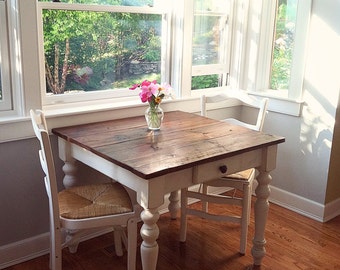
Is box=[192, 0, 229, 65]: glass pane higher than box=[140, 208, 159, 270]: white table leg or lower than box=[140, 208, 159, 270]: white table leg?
higher

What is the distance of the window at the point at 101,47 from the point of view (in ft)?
7.89

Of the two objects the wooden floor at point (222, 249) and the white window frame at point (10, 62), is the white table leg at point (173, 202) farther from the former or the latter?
the white window frame at point (10, 62)

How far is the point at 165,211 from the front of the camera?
10.0 ft

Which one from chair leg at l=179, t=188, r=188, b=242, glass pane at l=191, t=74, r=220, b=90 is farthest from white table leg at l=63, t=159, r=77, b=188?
glass pane at l=191, t=74, r=220, b=90

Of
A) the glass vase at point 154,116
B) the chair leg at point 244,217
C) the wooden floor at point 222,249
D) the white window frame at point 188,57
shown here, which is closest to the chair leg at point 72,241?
the wooden floor at point 222,249

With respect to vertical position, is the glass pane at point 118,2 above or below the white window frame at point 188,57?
above

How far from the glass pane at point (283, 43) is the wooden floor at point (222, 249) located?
42.8 inches

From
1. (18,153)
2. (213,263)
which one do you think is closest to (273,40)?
(213,263)

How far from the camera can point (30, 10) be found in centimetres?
215

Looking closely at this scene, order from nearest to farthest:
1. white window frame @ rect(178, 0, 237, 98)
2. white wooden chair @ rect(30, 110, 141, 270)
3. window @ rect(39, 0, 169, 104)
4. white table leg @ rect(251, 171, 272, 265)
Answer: white wooden chair @ rect(30, 110, 141, 270), white table leg @ rect(251, 171, 272, 265), window @ rect(39, 0, 169, 104), white window frame @ rect(178, 0, 237, 98)

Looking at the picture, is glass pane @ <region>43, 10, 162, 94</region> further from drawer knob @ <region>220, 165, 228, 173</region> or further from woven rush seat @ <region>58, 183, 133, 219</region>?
drawer knob @ <region>220, 165, 228, 173</region>

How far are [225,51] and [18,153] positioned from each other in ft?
5.89

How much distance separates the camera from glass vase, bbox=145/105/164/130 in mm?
2318

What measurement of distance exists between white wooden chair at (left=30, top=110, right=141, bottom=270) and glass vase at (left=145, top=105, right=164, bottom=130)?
→ 43 cm
